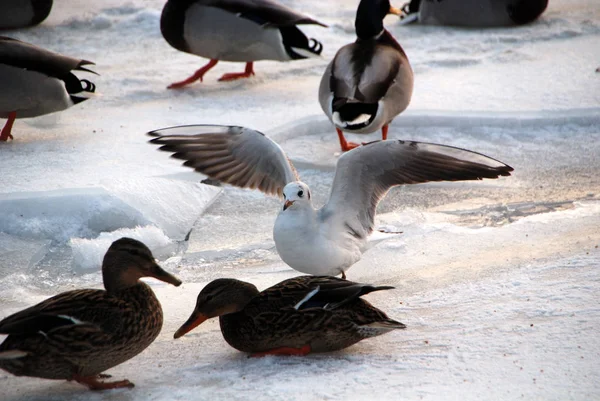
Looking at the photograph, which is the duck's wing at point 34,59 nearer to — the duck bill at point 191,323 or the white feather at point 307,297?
the duck bill at point 191,323

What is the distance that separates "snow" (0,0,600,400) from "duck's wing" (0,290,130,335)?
252 millimetres

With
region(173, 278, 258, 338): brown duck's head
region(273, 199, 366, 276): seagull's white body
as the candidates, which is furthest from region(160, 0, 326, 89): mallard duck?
region(173, 278, 258, 338): brown duck's head

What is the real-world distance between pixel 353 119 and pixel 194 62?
3260mm

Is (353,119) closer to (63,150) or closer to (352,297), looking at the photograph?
(63,150)

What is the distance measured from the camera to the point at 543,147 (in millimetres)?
6059

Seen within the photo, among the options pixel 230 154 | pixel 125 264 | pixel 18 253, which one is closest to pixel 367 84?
pixel 230 154

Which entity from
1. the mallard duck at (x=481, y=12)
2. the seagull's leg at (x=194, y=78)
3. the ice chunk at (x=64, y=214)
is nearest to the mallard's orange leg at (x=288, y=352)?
the ice chunk at (x=64, y=214)

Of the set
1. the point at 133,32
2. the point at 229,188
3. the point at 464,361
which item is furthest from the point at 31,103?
the point at 464,361

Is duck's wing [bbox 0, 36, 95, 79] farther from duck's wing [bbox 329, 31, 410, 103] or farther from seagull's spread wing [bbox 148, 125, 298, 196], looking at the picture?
duck's wing [bbox 329, 31, 410, 103]

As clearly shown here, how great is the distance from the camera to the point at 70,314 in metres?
2.94

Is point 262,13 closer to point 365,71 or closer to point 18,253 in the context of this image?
point 365,71

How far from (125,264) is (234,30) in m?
4.56

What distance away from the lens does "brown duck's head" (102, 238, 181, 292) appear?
10.3ft

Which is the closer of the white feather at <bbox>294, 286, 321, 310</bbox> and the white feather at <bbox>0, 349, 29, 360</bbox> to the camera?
the white feather at <bbox>0, 349, 29, 360</bbox>
